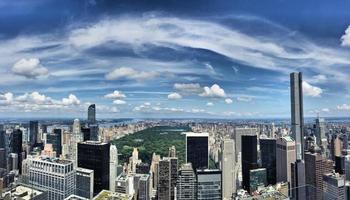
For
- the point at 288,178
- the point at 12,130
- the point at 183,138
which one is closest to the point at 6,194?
the point at 12,130

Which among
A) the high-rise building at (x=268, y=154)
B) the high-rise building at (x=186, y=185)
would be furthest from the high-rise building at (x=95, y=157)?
the high-rise building at (x=268, y=154)

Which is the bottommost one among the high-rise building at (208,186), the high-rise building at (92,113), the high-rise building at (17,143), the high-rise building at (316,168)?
the high-rise building at (208,186)

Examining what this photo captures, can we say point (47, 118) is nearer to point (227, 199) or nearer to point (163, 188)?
point (163, 188)

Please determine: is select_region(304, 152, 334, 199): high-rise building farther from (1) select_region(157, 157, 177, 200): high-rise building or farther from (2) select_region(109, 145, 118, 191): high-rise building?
(2) select_region(109, 145, 118, 191): high-rise building

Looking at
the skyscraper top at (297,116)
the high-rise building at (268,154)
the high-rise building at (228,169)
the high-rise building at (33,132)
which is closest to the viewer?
the high-rise building at (33,132)

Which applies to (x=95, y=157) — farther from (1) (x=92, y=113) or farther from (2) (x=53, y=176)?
(2) (x=53, y=176)

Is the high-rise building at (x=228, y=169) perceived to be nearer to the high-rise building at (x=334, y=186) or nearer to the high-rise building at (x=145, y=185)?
the high-rise building at (x=145, y=185)
